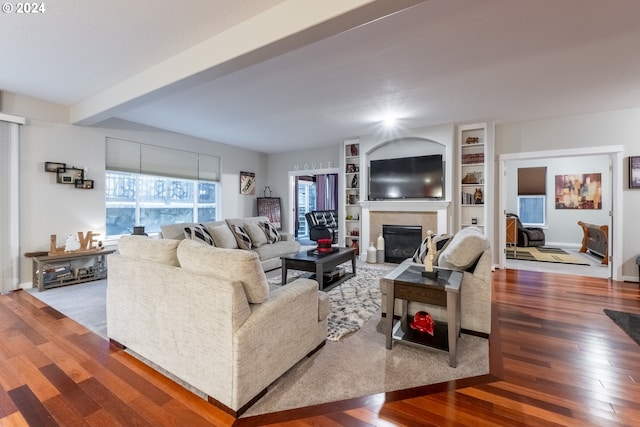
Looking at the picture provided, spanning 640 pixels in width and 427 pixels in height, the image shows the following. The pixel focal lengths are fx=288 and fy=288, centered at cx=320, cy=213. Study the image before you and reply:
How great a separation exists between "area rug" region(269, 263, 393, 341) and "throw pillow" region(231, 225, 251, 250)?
71cm

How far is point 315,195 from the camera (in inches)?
418

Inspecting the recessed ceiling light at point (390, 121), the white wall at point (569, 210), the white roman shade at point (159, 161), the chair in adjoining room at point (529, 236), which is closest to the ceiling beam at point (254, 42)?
the white roman shade at point (159, 161)

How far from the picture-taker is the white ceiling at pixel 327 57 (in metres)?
2.03

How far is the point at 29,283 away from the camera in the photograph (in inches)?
152

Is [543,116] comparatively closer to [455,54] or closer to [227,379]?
[455,54]

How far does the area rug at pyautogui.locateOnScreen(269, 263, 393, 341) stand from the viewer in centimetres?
260

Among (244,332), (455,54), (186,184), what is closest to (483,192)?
(455,54)

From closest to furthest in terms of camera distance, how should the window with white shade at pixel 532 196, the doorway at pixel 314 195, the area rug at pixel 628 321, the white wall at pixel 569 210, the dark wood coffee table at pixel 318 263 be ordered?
1. the area rug at pixel 628 321
2. the dark wood coffee table at pixel 318 263
3. the white wall at pixel 569 210
4. the window with white shade at pixel 532 196
5. the doorway at pixel 314 195

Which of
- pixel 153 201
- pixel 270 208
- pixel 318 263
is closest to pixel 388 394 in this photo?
pixel 318 263

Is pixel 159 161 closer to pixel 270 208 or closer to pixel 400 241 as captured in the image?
pixel 270 208

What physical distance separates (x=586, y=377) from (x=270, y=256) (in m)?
3.73

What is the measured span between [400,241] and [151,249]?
14.3 feet

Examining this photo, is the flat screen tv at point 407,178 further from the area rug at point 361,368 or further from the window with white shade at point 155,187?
the window with white shade at point 155,187

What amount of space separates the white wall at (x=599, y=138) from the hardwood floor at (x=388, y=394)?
246 centimetres
